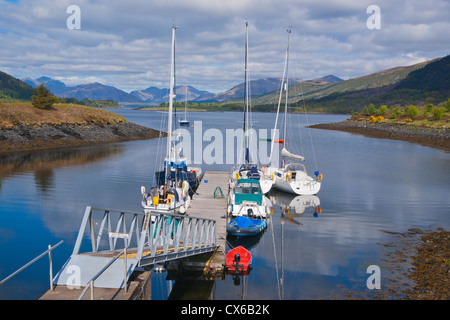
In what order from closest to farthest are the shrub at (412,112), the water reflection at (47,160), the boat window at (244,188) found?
the boat window at (244,188), the water reflection at (47,160), the shrub at (412,112)

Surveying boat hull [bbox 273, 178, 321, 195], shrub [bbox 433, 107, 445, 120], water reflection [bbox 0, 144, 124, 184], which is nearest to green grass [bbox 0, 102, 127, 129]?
water reflection [bbox 0, 144, 124, 184]

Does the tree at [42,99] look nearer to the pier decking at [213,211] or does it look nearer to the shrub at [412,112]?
the pier decking at [213,211]

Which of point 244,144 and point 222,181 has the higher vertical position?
point 244,144

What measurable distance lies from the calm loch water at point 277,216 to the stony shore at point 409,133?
3342 centimetres

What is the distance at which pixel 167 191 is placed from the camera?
28.7m

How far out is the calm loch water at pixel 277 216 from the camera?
18928 mm

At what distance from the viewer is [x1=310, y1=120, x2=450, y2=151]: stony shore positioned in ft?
301

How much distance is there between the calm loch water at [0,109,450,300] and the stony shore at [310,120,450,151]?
3342 cm

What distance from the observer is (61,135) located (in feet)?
241

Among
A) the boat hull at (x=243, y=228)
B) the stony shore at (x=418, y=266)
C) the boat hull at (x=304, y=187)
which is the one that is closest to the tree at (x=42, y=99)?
the boat hull at (x=304, y=187)
